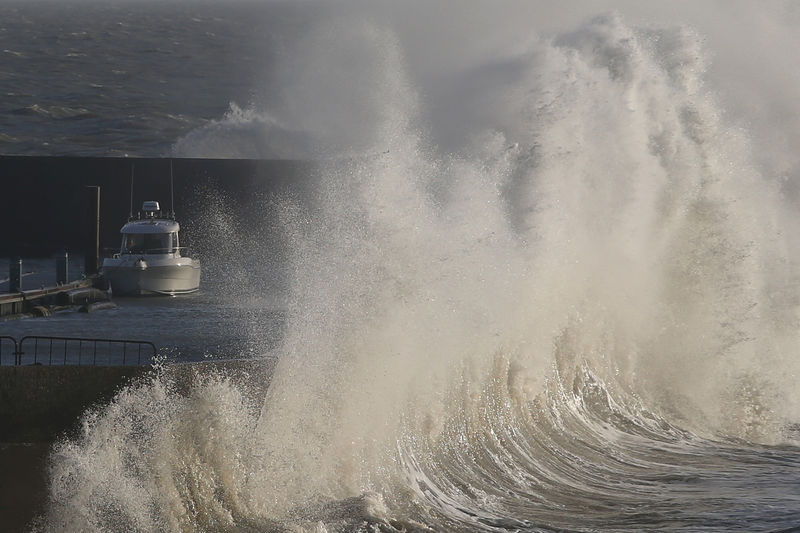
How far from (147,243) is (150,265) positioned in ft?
2.34

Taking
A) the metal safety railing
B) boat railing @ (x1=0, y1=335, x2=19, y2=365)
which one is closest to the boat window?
the metal safety railing

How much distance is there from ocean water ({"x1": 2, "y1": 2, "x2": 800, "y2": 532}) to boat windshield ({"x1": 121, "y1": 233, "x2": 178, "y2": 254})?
4.58 meters

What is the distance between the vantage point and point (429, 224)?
1116 centimetres

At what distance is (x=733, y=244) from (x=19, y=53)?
162 ft

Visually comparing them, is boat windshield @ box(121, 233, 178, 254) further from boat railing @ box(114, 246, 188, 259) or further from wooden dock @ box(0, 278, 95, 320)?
wooden dock @ box(0, 278, 95, 320)

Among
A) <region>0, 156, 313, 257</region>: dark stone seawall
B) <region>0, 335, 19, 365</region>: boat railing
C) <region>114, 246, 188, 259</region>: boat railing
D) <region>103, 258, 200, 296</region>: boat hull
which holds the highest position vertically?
<region>0, 156, 313, 257</region>: dark stone seawall

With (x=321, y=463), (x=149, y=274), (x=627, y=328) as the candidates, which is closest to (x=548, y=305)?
(x=627, y=328)

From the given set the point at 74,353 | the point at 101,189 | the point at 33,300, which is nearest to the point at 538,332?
the point at 74,353

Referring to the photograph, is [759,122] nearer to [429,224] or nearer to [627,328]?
[627,328]

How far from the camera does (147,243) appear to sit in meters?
23.3

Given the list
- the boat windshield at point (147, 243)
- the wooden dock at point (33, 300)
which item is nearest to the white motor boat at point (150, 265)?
the boat windshield at point (147, 243)

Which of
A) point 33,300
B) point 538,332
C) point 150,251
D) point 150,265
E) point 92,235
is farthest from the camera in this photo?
point 92,235

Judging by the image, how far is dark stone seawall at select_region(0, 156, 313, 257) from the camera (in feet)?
95.2

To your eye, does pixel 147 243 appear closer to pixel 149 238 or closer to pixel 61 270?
pixel 149 238
